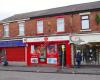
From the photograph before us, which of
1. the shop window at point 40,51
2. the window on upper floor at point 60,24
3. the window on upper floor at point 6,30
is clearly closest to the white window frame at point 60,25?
the window on upper floor at point 60,24

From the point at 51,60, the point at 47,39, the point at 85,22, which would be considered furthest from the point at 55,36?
the point at 85,22

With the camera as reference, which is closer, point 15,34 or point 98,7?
point 98,7

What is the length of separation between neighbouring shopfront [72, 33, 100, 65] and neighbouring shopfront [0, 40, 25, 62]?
8.10 m

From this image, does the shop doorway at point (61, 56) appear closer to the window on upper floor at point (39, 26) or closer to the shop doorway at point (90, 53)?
the shop doorway at point (90, 53)

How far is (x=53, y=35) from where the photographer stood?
36.2 m

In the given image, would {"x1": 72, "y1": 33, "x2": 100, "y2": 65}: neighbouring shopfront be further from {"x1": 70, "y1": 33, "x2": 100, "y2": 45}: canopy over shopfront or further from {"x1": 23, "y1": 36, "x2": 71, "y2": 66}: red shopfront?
{"x1": 23, "y1": 36, "x2": 71, "y2": 66}: red shopfront

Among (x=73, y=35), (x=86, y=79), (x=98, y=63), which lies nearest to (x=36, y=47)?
(x=73, y=35)

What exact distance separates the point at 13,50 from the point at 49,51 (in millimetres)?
6161

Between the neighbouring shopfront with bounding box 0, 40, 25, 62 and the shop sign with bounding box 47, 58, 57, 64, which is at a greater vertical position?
the neighbouring shopfront with bounding box 0, 40, 25, 62

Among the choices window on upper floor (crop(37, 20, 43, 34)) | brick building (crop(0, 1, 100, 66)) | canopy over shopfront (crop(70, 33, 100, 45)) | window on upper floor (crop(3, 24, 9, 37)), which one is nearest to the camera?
canopy over shopfront (crop(70, 33, 100, 45))

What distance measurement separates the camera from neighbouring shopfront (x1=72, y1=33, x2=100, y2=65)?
33.0 m

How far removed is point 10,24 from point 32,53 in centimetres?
503

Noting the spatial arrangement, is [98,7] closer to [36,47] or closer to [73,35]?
[73,35]

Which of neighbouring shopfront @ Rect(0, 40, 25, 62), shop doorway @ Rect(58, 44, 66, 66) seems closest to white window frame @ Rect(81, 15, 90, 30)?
shop doorway @ Rect(58, 44, 66, 66)
